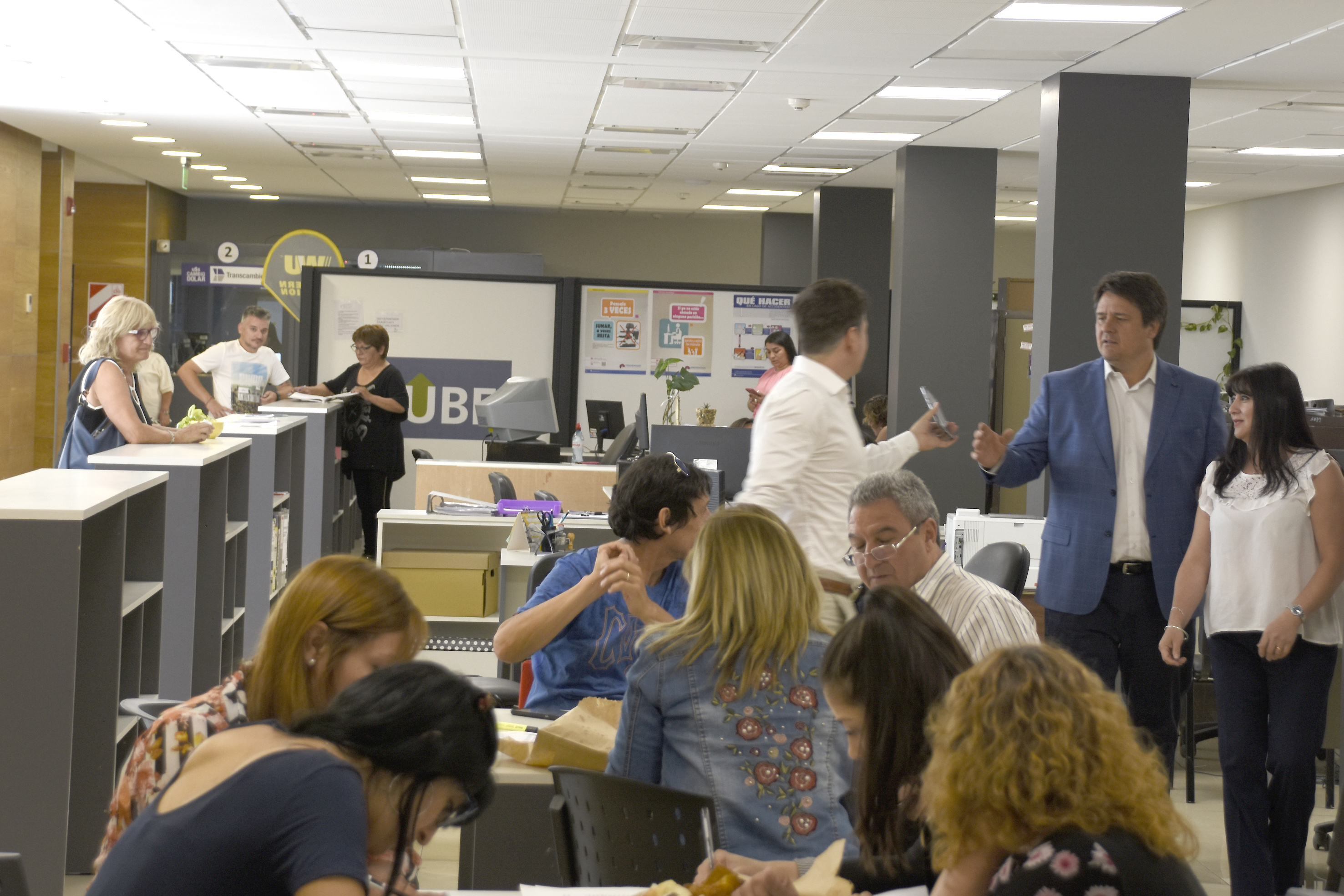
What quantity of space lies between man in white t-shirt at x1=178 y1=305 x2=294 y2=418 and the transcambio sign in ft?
4.72

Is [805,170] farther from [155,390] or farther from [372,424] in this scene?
[155,390]

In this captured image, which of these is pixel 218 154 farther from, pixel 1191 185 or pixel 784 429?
pixel 784 429

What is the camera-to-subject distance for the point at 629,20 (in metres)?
5.59

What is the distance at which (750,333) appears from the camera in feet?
34.4

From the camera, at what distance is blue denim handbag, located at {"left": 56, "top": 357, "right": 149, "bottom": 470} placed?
16.0ft

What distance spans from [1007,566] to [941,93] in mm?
4300

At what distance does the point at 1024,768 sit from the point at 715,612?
79 centimetres

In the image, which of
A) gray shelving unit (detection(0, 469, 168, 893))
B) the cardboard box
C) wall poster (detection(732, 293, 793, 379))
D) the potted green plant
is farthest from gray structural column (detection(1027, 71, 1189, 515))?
gray shelving unit (detection(0, 469, 168, 893))

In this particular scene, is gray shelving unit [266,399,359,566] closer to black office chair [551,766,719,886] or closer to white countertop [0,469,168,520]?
white countertop [0,469,168,520]

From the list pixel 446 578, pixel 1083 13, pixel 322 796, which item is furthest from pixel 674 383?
pixel 322 796

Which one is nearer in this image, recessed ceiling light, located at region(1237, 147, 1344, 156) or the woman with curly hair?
the woman with curly hair

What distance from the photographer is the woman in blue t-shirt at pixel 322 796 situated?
1.33 meters

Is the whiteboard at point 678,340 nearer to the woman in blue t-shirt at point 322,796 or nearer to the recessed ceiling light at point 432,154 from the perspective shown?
the recessed ceiling light at point 432,154

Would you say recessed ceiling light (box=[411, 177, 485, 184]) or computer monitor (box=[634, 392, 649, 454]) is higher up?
recessed ceiling light (box=[411, 177, 485, 184])
